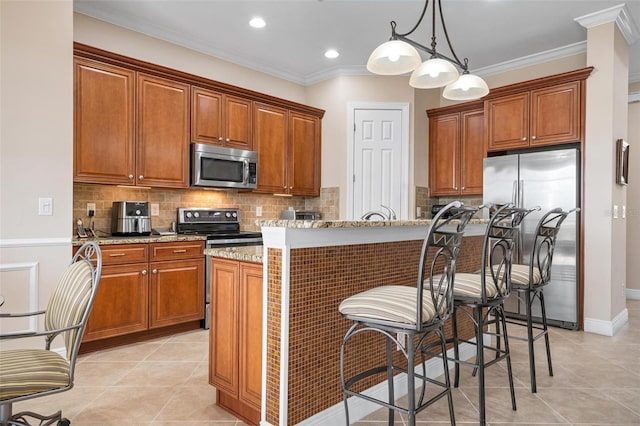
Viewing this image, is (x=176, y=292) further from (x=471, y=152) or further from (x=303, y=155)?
(x=471, y=152)

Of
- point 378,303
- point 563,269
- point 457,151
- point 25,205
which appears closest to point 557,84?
point 457,151

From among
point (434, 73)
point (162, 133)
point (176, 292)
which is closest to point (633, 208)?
point (434, 73)

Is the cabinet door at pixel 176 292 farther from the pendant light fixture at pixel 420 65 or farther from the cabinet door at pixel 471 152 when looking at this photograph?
the cabinet door at pixel 471 152

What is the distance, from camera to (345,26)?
4.07m

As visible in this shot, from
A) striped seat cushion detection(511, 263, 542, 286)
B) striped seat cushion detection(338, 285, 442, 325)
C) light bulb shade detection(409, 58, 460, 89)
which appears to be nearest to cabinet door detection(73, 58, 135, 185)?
light bulb shade detection(409, 58, 460, 89)

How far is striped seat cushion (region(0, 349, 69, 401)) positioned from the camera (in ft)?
4.67

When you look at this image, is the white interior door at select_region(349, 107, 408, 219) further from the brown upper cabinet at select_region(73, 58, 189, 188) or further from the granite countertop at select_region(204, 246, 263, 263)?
the granite countertop at select_region(204, 246, 263, 263)

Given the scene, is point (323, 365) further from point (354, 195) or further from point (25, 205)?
point (354, 195)

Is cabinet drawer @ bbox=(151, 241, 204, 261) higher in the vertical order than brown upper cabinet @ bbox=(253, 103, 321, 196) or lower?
lower

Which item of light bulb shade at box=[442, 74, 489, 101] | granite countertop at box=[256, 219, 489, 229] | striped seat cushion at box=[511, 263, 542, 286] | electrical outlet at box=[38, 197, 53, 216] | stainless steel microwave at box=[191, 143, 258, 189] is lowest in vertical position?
striped seat cushion at box=[511, 263, 542, 286]

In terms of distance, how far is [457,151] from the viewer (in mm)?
5277

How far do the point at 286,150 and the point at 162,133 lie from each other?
5.21ft

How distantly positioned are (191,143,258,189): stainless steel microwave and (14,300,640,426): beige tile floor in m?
1.65

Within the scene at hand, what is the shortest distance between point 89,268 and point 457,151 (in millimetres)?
4631
